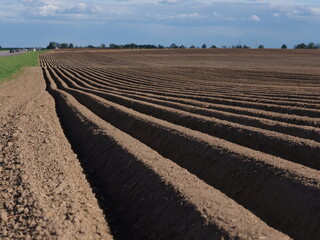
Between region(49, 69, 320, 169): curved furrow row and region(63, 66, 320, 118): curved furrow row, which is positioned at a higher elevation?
region(49, 69, 320, 169): curved furrow row

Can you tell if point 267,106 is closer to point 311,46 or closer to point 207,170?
point 207,170

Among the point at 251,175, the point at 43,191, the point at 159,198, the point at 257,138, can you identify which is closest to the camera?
the point at 159,198

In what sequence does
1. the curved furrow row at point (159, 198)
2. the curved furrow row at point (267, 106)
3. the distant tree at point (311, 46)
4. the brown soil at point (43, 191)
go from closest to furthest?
1. the curved furrow row at point (159, 198)
2. the brown soil at point (43, 191)
3. the curved furrow row at point (267, 106)
4. the distant tree at point (311, 46)

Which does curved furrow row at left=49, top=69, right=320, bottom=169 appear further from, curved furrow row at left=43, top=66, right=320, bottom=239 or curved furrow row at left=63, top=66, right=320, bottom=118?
curved furrow row at left=63, top=66, right=320, bottom=118

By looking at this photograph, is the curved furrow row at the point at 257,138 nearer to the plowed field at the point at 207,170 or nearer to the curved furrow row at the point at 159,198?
the plowed field at the point at 207,170

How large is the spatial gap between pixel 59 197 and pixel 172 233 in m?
1.83

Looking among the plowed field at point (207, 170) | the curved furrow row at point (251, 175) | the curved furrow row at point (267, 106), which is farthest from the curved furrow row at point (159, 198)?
the curved furrow row at point (267, 106)

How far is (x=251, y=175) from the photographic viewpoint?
752 cm

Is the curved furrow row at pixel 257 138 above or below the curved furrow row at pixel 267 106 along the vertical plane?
above

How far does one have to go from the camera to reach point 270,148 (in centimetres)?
936

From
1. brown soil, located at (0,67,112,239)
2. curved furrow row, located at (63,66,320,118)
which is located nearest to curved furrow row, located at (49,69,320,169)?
curved furrow row, located at (63,66,320,118)

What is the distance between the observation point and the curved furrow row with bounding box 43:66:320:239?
6.40 meters

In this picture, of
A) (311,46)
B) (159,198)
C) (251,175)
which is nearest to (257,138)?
(251,175)

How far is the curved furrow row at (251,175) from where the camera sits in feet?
21.0
